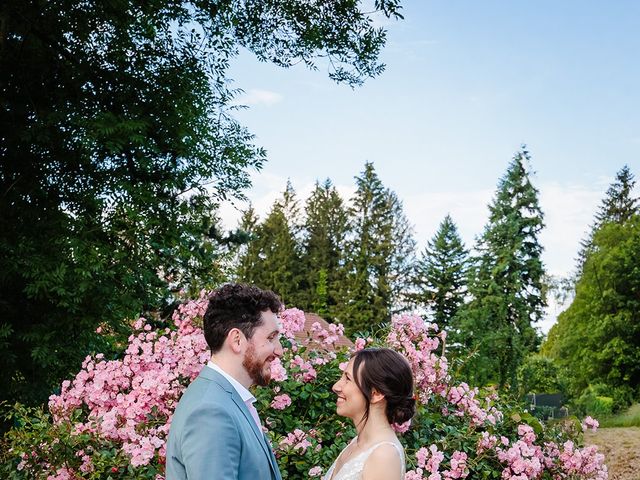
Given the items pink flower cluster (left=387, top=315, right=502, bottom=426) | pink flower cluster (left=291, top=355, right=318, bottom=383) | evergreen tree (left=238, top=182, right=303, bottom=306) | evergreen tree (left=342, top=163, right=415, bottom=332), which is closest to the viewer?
pink flower cluster (left=291, top=355, right=318, bottom=383)

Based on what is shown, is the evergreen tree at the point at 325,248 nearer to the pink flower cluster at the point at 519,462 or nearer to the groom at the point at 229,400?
the pink flower cluster at the point at 519,462

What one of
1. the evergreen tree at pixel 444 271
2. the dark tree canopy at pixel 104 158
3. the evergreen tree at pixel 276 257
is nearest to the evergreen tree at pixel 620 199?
the evergreen tree at pixel 444 271

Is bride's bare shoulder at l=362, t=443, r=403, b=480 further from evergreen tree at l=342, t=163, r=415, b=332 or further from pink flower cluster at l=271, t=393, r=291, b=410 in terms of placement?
evergreen tree at l=342, t=163, r=415, b=332

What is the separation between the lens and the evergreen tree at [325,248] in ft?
134

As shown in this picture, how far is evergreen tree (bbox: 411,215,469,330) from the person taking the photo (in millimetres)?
38688

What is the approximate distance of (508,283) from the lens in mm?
28219

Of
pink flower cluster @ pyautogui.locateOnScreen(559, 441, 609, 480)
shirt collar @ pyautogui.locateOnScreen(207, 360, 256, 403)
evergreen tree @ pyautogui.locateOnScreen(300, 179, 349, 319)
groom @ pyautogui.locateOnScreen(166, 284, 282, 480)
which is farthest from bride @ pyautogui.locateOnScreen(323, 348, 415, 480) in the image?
evergreen tree @ pyautogui.locateOnScreen(300, 179, 349, 319)

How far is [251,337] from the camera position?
7.88ft

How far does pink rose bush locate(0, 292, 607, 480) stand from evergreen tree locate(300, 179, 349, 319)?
3394cm

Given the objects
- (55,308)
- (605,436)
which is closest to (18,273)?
(55,308)

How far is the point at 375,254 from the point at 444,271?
3974mm

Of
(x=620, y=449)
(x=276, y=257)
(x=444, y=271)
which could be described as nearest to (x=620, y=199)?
(x=444, y=271)

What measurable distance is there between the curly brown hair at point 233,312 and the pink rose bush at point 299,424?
72.7 inches

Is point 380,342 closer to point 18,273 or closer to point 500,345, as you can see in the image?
point 18,273
